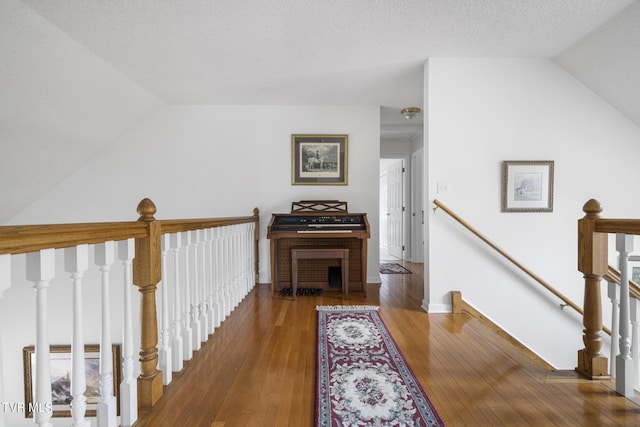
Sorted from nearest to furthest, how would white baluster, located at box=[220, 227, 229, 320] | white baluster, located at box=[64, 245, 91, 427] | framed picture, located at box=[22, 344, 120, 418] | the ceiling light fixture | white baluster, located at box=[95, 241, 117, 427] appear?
1. white baluster, located at box=[64, 245, 91, 427]
2. white baluster, located at box=[95, 241, 117, 427]
3. white baluster, located at box=[220, 227, 229, 320]
4. framed picture, located at box=[22, 344, 120, 418]
5. the ceiling light fixture

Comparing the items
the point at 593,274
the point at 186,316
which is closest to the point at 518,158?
the point at 593,274

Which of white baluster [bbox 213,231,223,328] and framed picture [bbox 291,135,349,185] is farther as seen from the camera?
framed picture [bbox 291,135,349,185]

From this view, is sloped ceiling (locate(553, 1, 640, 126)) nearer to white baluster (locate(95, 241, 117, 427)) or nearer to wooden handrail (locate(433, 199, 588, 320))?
wooden handrail (locate(433, 199, 588, 320))

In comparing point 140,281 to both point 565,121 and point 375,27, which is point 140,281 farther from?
point 565,121

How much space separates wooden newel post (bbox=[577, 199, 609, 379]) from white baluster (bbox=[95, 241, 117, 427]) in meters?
2.38

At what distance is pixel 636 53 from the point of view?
249 cm

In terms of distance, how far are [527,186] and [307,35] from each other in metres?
2.53

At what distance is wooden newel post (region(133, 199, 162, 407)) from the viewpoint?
4.67 feet

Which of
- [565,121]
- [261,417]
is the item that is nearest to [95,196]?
[261,417]

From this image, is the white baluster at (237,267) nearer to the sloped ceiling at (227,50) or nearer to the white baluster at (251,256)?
the white baluster at (251,256)

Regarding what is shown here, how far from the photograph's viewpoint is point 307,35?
255cm

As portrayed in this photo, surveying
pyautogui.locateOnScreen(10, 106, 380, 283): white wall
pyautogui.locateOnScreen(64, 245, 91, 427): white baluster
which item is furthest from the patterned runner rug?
pyautogui.locateOnScreen(10, 106, 380, 283): white wall

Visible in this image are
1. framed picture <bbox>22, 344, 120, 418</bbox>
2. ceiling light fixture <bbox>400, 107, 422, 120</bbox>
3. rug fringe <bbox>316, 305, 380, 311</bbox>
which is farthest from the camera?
ceiling light fixture <bbox>400, 107, 422, 120</bbox>

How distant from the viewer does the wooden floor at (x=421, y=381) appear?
1392mm
